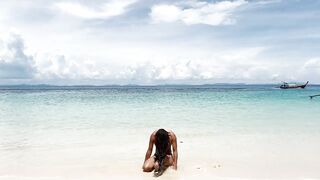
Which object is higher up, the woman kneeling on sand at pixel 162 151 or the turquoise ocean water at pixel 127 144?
the woman kneeling on sand at pixel 162 151

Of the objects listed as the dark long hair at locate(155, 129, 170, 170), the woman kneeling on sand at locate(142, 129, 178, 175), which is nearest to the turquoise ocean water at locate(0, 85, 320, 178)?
the woman kneeling on sand at locate(142, 129, 178, 175)

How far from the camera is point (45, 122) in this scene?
16.5 meters

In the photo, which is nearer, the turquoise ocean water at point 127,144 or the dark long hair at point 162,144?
the dark long hair at point 162,144

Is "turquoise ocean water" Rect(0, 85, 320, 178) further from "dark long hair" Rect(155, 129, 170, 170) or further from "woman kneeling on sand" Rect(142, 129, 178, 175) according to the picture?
"dark long hair" Rect(155, 129, 170, 170)

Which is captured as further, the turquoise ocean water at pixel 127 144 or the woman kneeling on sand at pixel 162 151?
the turquoise ocean water at pixel 127 144

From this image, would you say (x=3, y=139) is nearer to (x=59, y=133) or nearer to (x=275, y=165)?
(x=59, y=133)

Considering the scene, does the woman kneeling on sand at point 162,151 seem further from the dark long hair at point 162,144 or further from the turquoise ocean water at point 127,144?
the turquoise ocean water at point 127,144

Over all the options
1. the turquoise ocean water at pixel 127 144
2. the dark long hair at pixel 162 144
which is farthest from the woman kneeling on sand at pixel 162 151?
the turquoise ocean water at pixel 127 144

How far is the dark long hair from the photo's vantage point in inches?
291

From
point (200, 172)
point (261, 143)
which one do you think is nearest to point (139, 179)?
point (200, 172)

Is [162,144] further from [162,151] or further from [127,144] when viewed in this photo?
[127,144]

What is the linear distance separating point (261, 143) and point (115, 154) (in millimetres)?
4400

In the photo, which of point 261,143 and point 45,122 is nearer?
point 261,143

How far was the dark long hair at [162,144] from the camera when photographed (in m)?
7.40
